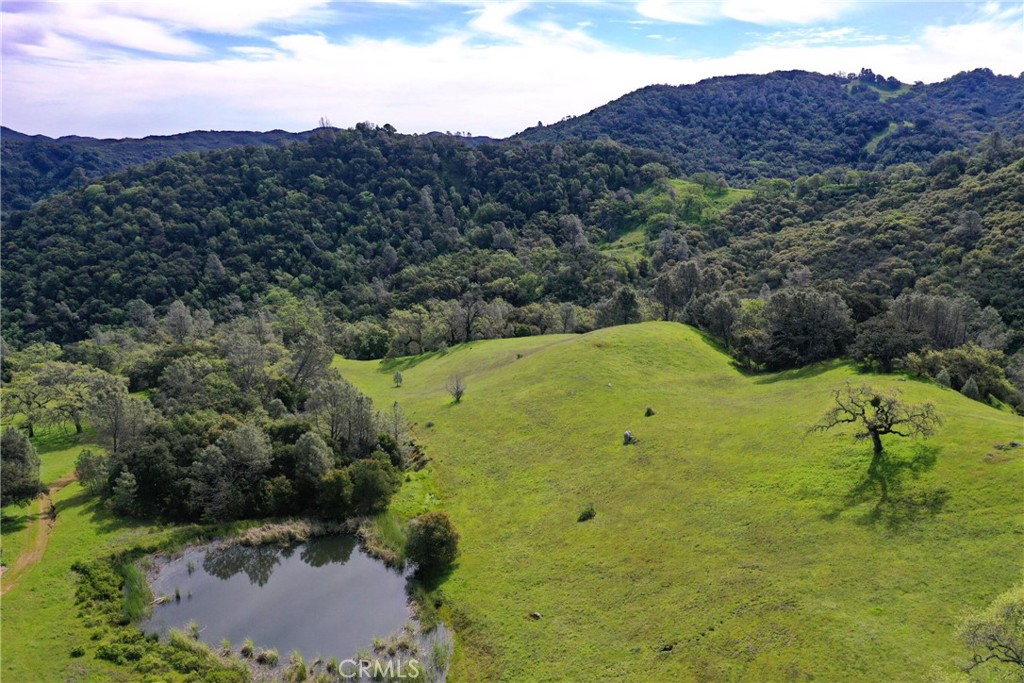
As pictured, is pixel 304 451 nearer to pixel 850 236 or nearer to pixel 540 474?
pixel 540 474

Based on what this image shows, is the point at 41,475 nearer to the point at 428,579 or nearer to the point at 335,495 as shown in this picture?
the point at 335,495

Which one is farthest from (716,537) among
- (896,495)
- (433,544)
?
(433,544)

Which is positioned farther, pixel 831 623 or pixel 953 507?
pixel 953 507

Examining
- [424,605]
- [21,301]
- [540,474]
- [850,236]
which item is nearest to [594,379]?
[540,474]

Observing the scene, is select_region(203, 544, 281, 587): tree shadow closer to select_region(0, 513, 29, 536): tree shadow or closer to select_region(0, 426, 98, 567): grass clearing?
select_region(0, 426, 98, 567): grass clearing

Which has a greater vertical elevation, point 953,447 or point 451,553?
point 953,447

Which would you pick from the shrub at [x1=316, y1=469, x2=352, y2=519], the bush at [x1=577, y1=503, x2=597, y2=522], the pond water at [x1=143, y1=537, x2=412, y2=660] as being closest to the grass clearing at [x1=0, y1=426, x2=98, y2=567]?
the pond water at [x1=143, y1=537, x2=412, y2=660]

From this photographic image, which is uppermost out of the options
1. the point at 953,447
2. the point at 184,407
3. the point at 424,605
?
the point at 953,447
